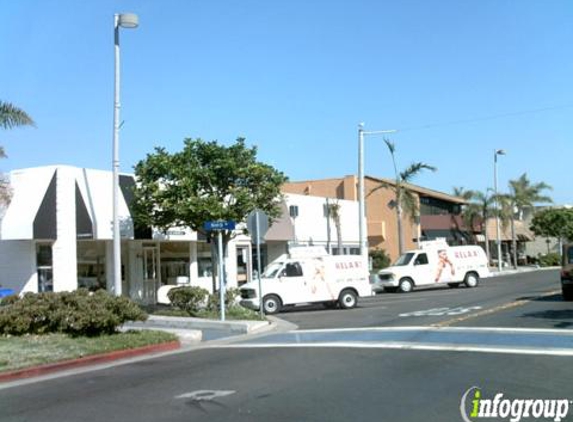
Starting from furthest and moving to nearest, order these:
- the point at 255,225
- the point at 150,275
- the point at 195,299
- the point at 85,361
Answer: the point at 150,275, the point at 195,299, the point at 255,225, the point at 85,361

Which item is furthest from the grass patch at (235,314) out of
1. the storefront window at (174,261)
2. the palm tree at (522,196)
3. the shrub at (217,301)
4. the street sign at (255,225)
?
the palm tree at (522,196)

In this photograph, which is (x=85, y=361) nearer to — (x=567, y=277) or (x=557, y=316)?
(x=557, y=316)

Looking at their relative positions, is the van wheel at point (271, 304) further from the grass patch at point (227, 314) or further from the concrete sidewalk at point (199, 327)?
the concrete sidewalk at point (199, 327)

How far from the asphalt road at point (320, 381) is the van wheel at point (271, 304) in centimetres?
726

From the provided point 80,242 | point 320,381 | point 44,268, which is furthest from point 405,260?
point 320,381

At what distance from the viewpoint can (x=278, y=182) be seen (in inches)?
898

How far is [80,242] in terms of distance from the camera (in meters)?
23.9

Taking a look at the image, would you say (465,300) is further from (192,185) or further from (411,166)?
(411,166)

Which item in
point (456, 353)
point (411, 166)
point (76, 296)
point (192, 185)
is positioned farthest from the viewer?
point (411, 166)

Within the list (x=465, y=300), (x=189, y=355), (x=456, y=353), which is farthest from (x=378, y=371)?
(x=465, y=300)

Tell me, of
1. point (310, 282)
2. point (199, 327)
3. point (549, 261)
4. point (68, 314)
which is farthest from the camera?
point (549, 261)

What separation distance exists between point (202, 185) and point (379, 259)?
27.9 metres

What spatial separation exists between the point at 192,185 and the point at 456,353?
12269 millimetres

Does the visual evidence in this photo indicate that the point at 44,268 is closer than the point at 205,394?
No
